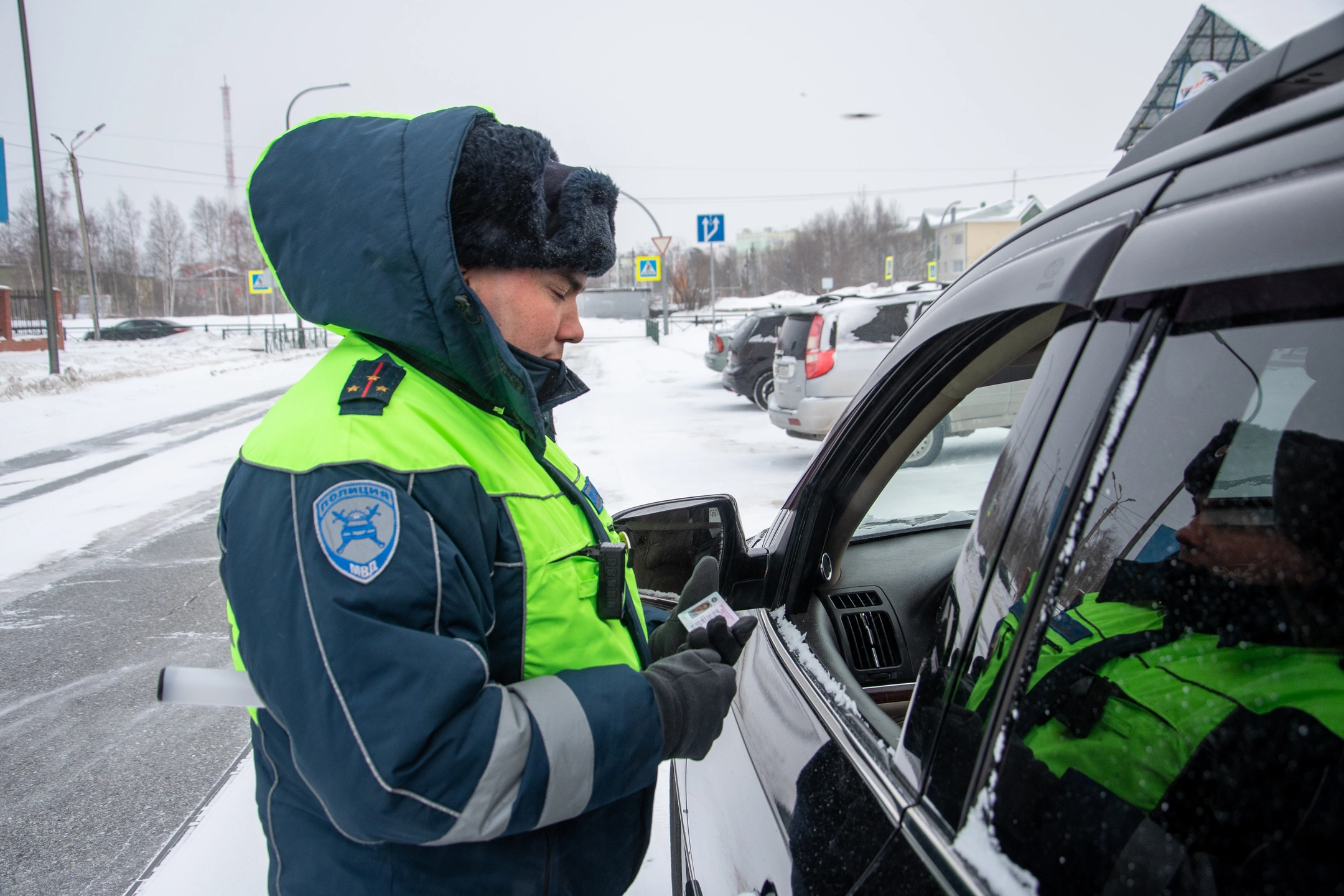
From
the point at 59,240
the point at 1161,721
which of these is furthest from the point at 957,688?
the point at 59,240

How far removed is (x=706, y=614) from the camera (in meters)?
1.58

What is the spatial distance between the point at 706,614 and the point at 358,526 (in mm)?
744

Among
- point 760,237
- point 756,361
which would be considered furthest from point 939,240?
point 760,237

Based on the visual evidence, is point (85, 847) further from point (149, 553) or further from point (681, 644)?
point (149, 553)

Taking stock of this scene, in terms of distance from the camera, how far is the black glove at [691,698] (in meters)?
1.25

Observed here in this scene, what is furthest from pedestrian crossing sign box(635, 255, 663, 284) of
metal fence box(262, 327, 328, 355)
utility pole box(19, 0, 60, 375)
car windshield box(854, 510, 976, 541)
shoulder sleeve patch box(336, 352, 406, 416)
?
shoulder sleeve patch box(336, 352, 406, 416)

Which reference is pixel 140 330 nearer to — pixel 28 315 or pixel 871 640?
pixel 28 315

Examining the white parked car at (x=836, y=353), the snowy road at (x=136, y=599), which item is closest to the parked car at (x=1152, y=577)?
the snowy road at (x=136, y=599)

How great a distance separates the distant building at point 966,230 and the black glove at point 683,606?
38.1m

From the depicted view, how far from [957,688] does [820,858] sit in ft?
1.00

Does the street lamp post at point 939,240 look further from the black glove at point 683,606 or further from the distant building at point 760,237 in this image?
the distant building at point 760,237

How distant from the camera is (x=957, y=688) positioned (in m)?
1.03

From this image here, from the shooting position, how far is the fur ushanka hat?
124 cm

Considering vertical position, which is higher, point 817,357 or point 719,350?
point 817,357
